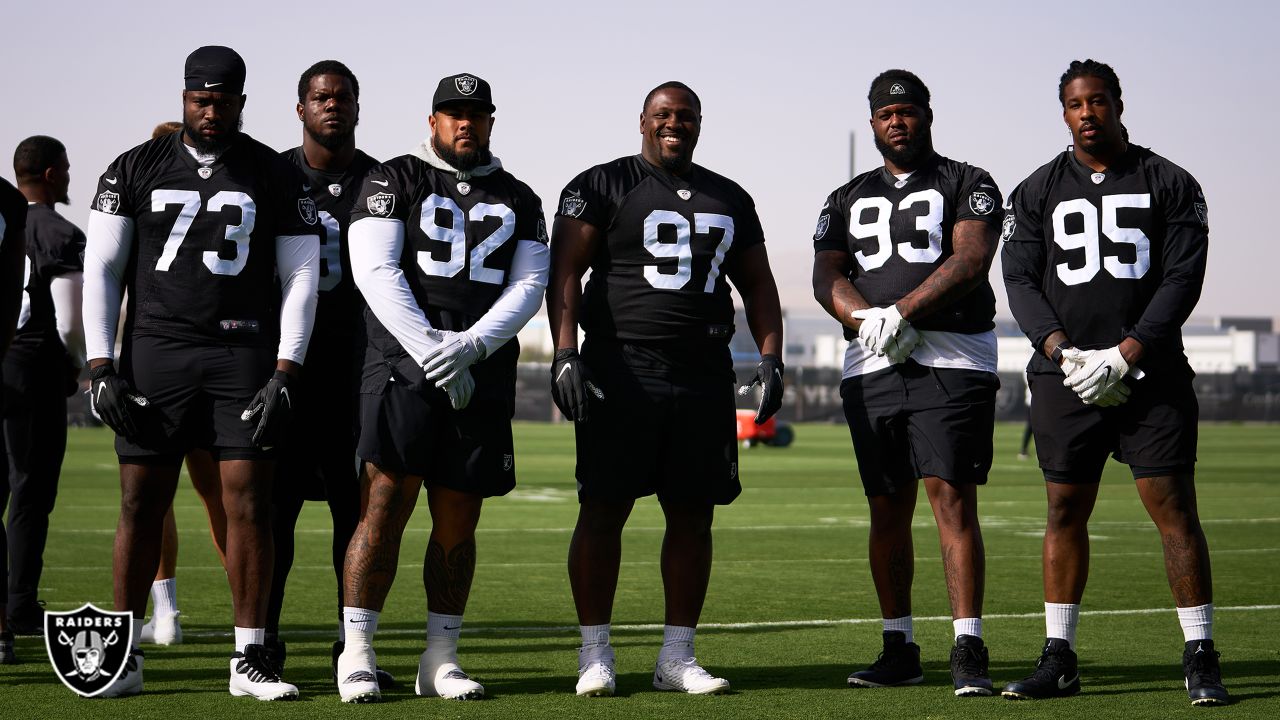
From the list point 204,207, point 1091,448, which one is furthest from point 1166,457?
point 204,207

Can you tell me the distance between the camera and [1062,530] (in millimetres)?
5543

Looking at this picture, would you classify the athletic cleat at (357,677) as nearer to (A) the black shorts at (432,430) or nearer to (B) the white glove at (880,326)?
(A) the black shorts at (432,430)

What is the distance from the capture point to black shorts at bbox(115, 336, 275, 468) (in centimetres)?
529

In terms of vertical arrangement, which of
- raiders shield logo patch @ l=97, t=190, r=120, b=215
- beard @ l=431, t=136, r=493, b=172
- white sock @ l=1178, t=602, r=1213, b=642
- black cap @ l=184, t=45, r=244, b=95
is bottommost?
white sock @ l=1178, t=602, r=1213, b=642

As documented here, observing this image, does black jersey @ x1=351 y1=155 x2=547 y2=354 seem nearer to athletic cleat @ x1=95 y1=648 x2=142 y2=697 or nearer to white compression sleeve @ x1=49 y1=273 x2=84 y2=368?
athletic cleat @ x1=95 y1=648 x2=142 y2=697

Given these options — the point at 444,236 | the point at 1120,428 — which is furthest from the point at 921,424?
the point at 444,236

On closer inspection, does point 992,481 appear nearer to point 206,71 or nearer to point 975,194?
point 975,194

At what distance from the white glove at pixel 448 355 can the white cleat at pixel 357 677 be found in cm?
101

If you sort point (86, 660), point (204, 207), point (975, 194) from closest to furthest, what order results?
point (86, 660) → point (204, 207) → point (975, 194)

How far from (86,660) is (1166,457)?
3.87 meters

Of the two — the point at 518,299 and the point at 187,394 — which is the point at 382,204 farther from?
the point at 187,394

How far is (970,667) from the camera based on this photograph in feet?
17.4

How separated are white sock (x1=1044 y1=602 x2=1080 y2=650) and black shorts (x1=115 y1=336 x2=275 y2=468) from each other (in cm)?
298

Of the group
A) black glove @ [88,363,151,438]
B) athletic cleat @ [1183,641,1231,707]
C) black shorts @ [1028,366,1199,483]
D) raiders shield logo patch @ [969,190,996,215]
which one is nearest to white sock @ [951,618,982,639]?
black shorts @ [1028,366,1199,483]
